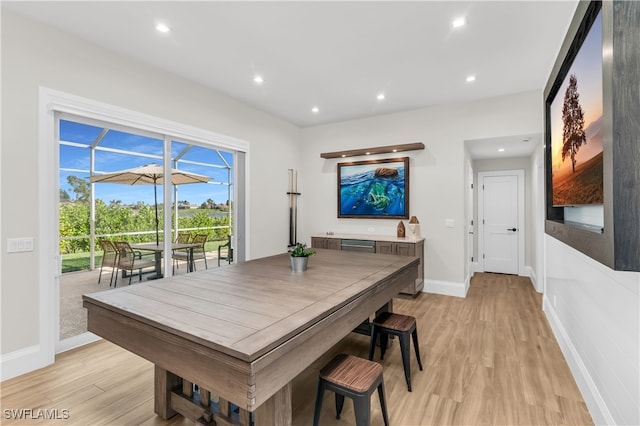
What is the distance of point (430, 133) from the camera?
465 centimetres

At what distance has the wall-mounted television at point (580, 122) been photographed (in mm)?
1347

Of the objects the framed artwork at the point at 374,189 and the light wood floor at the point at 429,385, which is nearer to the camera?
the light wood floor at the point at 429,385

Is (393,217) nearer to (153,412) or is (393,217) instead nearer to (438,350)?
(438,350)

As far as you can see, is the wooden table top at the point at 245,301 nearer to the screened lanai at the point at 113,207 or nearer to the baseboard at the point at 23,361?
the baseboard at the point at 23,361

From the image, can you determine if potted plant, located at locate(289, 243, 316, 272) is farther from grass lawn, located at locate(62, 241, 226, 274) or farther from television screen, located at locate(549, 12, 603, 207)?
grass lawn, located at locate(62, 241, 226, 274)

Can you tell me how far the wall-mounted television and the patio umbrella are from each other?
3.77m

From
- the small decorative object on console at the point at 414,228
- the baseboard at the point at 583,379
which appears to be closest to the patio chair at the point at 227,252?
the small decorative object on console at the point at 414,228

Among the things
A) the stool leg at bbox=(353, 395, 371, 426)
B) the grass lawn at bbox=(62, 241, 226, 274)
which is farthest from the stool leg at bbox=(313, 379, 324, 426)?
the grass lawn at bbox=(62, 241, 226, 274)

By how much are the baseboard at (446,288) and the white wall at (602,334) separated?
154cm

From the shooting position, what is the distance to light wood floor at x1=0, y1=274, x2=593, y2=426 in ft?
6.29

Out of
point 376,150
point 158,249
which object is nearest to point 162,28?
point 158,249

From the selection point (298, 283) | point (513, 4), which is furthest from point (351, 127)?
point (298, 283)

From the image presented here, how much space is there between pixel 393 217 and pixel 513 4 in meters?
3.11

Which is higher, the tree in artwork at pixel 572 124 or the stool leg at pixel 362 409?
the tree in artwork at pixel 572 124
